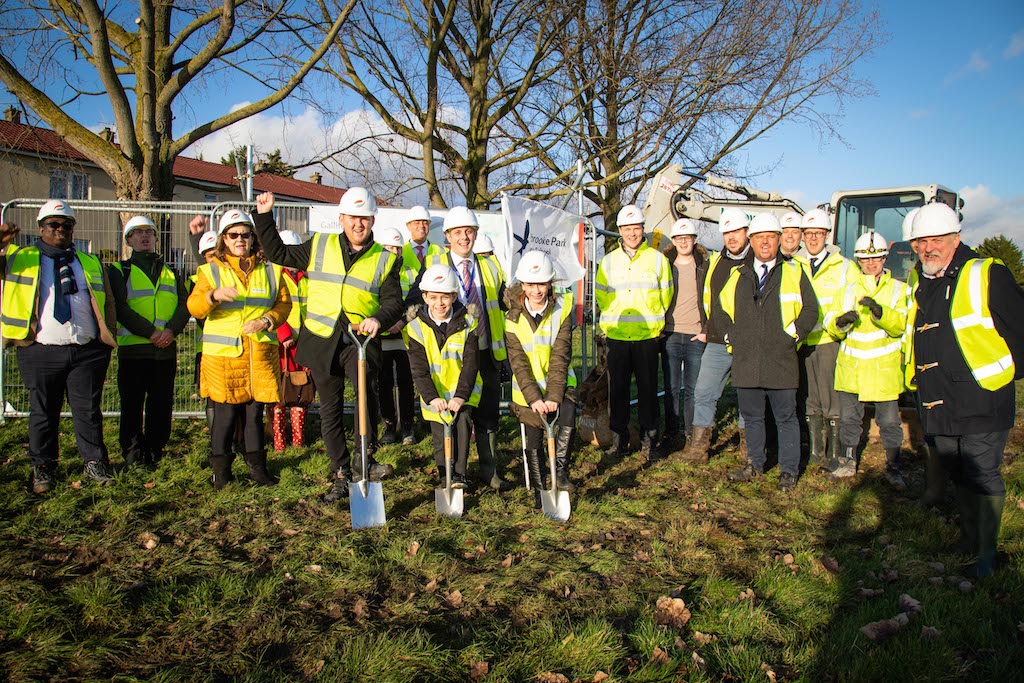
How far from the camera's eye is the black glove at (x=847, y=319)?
17.8 feet

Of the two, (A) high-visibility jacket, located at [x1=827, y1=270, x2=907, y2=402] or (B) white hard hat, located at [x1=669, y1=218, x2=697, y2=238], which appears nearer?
(A) high-visibility jacket, located at [x1=827, y1=270, x2=907, y2=402]

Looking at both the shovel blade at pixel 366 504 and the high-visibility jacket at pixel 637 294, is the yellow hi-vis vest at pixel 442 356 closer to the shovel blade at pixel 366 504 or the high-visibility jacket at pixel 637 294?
the shovel blade at pixel 366 504

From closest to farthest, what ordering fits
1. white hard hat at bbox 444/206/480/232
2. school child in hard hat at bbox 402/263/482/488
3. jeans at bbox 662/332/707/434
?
school child in hard hat at bbox 402/263/482/488, white hard hat at bbox 444/206/480/232, jeans at bbox 662/332/707/434

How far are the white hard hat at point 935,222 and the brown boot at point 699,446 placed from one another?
2.81 metres

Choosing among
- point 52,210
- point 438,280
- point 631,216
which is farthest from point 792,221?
point 52,210

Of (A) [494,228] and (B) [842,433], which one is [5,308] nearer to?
(A) [494,228]

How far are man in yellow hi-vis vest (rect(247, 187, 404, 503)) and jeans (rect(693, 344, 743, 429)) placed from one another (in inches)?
117

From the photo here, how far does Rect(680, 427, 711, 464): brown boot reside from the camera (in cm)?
641

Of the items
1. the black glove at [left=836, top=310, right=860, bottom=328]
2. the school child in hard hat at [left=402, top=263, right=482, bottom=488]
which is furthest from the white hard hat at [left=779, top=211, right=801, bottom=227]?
the school child in hard hat at [left=402, top=263, right=482, bottom=488]

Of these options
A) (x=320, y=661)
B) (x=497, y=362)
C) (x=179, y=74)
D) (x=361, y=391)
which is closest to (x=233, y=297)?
(x=361, y=391)

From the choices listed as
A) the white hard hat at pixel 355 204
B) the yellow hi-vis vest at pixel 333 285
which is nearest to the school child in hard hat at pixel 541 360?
the yellow hi-vis vest at pixel 333 285

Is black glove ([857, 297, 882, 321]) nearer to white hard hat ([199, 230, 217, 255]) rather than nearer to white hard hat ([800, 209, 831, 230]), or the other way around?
white hard hat ([800, 209, 831, 230])

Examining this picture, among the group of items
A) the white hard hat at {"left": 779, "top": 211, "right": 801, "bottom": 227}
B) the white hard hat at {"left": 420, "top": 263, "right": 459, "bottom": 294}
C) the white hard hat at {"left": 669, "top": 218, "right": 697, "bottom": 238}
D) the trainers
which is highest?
the white hard hat at {"left": 669, "top": 218, "right": 697, "bottom": 238}

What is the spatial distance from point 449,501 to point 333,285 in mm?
1743
